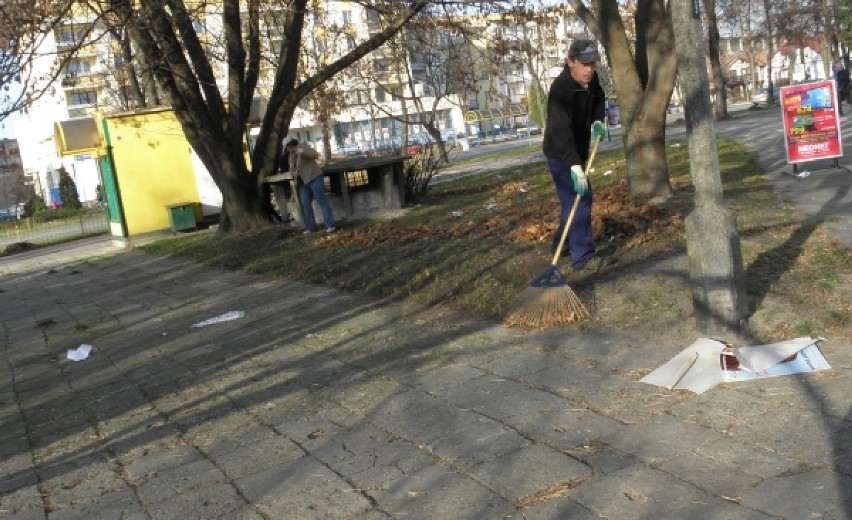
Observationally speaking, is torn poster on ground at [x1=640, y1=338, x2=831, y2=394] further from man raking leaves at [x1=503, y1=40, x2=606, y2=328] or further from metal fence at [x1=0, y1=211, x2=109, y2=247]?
metal fence at [x1=0, y1=211, x2=109, y2=247]

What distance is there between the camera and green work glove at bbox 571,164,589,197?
7.30m

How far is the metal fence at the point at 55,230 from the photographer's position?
3158 centimetres

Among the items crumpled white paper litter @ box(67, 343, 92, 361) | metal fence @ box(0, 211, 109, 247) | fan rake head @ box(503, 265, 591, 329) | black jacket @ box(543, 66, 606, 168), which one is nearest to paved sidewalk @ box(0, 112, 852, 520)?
crumpled white paper litter @ box(67, 343, 92, 361)

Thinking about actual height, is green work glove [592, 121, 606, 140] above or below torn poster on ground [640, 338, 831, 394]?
above

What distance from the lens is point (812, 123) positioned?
43.8 feet

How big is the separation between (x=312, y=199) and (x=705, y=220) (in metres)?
10.9

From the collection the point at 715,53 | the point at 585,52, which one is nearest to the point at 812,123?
the point at 585,52

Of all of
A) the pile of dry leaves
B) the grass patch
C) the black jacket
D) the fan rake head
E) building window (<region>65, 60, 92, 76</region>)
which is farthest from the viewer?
building window (<region>65, 60, 92, 76</region>)

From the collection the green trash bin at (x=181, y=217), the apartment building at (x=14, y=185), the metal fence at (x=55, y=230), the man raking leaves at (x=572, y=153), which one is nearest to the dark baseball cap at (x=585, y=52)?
the man raking leaves at (x=572, y=153)

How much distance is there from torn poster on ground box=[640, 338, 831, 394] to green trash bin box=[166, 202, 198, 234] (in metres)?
18.6

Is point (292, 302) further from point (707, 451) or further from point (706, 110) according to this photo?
point (707, 451)

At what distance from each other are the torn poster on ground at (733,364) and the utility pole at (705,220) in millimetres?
369

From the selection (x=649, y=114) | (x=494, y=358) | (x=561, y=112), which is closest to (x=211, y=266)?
(x=649, y=114)

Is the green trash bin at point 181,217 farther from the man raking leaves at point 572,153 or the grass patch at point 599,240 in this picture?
the man raking leaves at point 572,153
